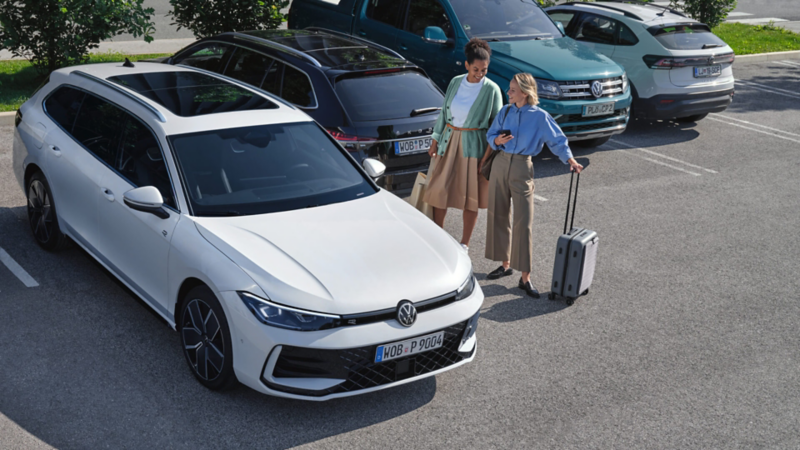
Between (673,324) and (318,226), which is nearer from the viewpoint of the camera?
(318,226)

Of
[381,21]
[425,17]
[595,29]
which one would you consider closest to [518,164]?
[425,17]

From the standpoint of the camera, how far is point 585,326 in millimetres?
6129

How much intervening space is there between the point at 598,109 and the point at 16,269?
22.6 feet

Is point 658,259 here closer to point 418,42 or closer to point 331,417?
point 331,417

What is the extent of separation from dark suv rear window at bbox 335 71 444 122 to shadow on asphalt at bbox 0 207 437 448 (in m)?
2.77

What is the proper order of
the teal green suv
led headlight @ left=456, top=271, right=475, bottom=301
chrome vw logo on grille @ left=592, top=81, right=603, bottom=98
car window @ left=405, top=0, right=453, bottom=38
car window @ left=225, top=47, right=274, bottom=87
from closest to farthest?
1. led headlight @ left=456, top=271, right=475, bottom=301
2. car window @ left=225, top=47, right=274, bottom=87
3. the teal green suv
4. chrome vw logo on grille @ left=592, top=81, right=603, bottom=98
5. car window @ left=405, top=0, right=453, bottom=38

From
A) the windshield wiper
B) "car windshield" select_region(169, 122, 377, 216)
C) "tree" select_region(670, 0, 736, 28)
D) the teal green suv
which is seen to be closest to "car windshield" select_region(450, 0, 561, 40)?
the teal green suv

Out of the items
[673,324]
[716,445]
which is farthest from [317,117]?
[716,445]

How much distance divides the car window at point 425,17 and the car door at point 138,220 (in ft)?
18.7

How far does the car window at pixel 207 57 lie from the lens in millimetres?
8414

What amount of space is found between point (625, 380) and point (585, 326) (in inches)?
31.4

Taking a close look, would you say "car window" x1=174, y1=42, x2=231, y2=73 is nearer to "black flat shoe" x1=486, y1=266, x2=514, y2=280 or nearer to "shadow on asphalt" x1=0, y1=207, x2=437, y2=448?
"shadow on asphalt" x1=0, y1=207, x2=437, y2=448

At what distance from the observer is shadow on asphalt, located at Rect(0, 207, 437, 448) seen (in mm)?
4445

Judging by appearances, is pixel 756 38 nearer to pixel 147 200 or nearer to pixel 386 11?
Answer: pixel 386 11
